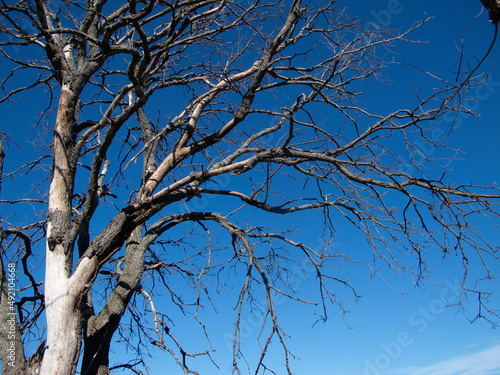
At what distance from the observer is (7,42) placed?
4395mm

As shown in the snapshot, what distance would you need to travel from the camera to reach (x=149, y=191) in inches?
178

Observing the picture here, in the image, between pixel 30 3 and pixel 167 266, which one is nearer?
pixel 30 3

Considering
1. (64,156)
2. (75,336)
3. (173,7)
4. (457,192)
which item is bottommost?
(75,336)

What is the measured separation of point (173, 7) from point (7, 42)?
1.86 metres

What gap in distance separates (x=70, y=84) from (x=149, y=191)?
146 cm

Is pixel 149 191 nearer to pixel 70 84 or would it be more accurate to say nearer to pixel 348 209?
pixel 70 84

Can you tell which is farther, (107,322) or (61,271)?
(107,322)

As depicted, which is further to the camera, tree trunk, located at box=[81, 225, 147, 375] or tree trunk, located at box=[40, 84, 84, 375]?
tree trunk, located at box=[81, 225, 147, 375]

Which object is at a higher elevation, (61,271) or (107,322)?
(61,271)

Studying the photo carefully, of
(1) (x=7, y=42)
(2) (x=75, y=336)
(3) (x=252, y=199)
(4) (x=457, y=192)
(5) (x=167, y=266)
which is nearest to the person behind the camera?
(2) (x=75, y=336)

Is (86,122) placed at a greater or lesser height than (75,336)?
greater

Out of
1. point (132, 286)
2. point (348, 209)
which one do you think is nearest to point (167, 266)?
point (132, 286)

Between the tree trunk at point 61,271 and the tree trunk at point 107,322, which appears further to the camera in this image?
the tree trunk at point 107,322

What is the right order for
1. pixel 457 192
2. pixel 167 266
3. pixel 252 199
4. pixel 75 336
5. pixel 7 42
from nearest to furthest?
1. pixel 75 336
2. pixel 457 192
3. pixel 7 42
4. pixel 252 199
5. pixel 167 266
